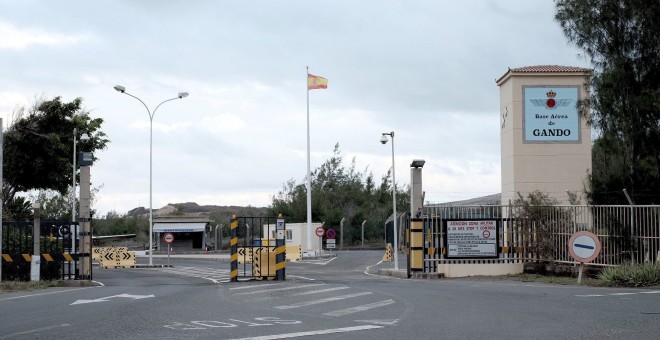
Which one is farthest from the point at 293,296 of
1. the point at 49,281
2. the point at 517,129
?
the point at 517,129

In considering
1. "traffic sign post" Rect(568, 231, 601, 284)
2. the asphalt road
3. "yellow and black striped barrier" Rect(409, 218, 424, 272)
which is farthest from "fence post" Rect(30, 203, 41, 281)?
"traffic sign post" Rect(568, 231, 601, 284)

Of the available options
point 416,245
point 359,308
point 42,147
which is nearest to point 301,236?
point 42,147

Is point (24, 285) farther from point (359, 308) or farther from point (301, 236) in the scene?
point (301, 236)

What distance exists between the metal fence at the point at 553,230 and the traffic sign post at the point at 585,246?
152 cm

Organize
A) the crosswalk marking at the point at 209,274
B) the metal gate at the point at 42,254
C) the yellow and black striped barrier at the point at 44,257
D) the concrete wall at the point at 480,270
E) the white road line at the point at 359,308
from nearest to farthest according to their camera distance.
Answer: the white road line at the point at 359,308 → the yellow and black striped barrier at the point at 44,257 → the metal gate at the point at 42,254 → the concrete wall at the point at 480,270 → the crosswalk marking at the point at 209,274

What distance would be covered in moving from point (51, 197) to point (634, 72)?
62.1 metres

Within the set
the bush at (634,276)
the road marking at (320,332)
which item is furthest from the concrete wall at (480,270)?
the road marking at (320,332)

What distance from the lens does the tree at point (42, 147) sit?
3894cm

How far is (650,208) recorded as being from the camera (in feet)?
67.3

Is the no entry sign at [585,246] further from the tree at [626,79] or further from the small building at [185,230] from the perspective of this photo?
the small building at [185,230]

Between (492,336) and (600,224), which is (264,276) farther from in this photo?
(492,336)

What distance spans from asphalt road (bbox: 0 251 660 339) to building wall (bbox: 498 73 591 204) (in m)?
22.6

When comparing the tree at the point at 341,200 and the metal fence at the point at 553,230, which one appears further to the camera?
the tree at the point at 341,200

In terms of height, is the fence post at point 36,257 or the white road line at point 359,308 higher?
the fence post at point 36,257
